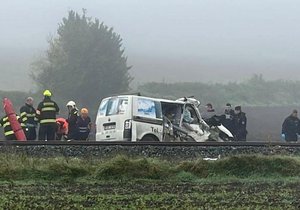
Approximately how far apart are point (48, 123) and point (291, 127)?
7.81m

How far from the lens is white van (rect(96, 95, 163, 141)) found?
56.7 ft

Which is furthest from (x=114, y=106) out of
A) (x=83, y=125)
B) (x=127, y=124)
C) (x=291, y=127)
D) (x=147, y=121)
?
(x=291, y=127)

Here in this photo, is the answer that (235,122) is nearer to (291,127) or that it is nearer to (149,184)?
(291,127)

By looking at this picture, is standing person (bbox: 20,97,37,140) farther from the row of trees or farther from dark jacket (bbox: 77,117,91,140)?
the row of trees

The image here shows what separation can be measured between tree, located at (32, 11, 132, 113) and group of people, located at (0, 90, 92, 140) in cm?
2441

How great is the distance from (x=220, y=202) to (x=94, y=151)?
6973 millimetres

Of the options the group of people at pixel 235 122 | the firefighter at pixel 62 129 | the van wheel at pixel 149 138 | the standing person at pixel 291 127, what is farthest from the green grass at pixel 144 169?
the standing person at pixel 291 127

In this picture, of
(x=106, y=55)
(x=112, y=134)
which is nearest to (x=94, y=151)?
(x=112, y=134)

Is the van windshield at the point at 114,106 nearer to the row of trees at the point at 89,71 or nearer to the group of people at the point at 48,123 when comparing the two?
the group of people at the point at 48,123

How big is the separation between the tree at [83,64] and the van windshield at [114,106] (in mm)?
25529

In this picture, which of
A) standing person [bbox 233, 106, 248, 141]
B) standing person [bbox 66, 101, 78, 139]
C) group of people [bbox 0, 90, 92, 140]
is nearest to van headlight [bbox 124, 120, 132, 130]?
group of people [bbox 0, 90, 92, 140]

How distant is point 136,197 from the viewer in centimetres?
848

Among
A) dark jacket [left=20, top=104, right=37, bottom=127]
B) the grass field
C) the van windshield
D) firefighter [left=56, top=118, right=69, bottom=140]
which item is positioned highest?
the van windshield

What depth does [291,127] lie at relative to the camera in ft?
68.5
